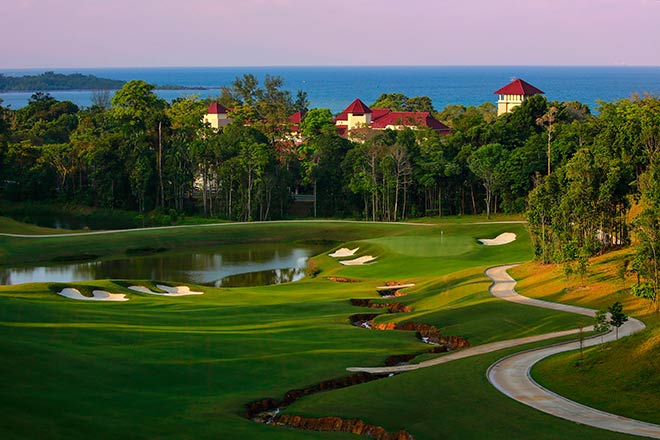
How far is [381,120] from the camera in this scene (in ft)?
466

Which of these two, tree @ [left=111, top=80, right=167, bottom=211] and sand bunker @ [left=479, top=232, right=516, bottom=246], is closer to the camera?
sand bunker @ [left=479, top=232, right=516, bottom=246]

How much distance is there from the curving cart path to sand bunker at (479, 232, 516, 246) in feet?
98.9

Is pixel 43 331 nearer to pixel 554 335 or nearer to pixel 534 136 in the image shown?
pixel 554 335

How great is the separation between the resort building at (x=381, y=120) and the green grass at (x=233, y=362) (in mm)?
80641

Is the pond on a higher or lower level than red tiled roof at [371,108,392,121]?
lower

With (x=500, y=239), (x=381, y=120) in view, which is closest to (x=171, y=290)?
(x=500, y=239)

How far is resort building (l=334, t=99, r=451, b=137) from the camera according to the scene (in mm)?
134375

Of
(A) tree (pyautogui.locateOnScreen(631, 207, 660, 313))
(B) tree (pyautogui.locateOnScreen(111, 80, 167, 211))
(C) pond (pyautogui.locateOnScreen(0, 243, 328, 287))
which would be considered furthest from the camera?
(B) tree (pyautogui.locateOnScreen(111, 80, 167, 211))

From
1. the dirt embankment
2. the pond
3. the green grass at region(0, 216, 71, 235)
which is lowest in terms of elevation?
the pond

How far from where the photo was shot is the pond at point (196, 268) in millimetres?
67312

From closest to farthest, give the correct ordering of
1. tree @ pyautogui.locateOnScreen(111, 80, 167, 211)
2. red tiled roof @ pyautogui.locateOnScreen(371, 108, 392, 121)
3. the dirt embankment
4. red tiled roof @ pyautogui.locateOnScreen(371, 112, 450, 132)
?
1. the dirt embankment
2. tree @ pyautogui.locateOnScreen(111, 80, 167, 211)
3. red tiled roof @ pyautogui.locateOnScreen(371, 112, 450, 132)
4. red tiled roof @ pyautogui.locateOnScreen(371, 108, 392, 121)

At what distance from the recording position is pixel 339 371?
104 feet

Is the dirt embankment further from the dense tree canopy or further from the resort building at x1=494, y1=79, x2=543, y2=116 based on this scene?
the resort building at x1=494, y1=79, x2=543, y2=116

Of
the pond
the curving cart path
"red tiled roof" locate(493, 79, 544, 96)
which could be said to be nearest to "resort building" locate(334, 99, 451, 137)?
"red tiled roof" locate(493, 79, 544, 96)
